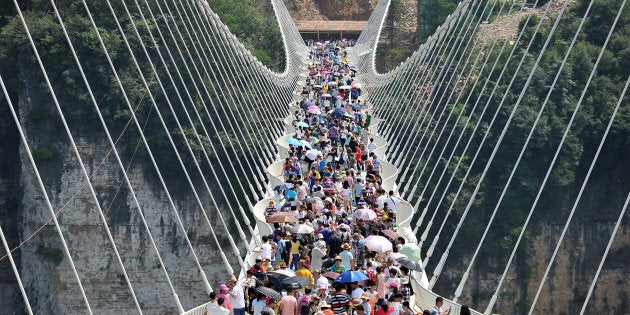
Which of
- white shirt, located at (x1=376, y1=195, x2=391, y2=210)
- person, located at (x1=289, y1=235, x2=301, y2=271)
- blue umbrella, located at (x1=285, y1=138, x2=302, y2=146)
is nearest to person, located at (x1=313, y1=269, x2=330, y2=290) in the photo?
person, located at (x1=289, y1=235, x2=301, y2=271)

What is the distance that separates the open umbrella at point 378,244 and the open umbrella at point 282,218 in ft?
7.08

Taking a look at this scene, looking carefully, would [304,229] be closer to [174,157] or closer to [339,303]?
[339,303]

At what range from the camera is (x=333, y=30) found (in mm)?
94250

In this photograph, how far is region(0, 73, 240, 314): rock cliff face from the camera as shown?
56281 mm

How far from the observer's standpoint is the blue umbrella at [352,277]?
13.4 m

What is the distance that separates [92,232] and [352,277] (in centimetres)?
4609

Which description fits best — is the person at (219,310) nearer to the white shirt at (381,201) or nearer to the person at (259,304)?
the person at (259,304)

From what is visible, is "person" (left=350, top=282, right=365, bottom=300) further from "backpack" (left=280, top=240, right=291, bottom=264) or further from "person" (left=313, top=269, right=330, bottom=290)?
"backpack" (left=280, top=240, right=291, bottom=264)

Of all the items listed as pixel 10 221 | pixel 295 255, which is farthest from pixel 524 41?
pixel 295 255

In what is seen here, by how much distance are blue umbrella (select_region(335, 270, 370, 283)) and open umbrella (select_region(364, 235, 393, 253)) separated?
188cm

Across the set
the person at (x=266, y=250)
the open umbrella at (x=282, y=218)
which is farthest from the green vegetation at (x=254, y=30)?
the person at (x=266, y=250)

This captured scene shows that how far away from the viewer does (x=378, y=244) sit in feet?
50.8

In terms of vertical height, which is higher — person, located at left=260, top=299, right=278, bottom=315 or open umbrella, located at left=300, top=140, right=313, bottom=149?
person, located at left=260, top=299, right=278, bottom=315

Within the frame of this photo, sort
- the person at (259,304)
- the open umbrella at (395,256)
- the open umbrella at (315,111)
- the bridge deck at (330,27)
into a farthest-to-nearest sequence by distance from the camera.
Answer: the bridge deck at (330,27), the open umbrella at (315,111), the open umbrella at (395,256), the person at (259,304)
